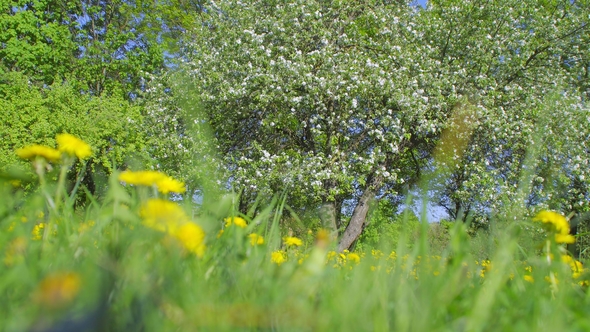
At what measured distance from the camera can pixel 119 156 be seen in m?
17.9

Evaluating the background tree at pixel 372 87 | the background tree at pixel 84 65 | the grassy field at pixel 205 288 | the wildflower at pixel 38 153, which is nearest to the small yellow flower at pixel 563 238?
the grassy field at pixel 205 288

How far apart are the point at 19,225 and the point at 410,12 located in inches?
494

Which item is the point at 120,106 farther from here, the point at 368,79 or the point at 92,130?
the point at 368,79

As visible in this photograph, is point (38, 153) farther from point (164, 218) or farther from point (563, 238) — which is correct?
point (563, 238)

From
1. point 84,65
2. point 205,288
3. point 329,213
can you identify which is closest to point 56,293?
point 205,288

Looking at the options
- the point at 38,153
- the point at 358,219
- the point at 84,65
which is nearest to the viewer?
the point at 38,153

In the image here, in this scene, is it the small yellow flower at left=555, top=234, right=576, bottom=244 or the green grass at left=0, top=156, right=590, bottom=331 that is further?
the small yellow flower at left=555, top=234, right=576, bottom=244

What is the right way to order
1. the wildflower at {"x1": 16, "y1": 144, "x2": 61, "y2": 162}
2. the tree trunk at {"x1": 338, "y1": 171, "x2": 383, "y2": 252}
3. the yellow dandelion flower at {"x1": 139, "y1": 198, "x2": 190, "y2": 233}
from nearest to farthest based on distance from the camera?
the yellow dandelion flower at {"x1": 139, "y1": 198, "x2": 190, "y2": 233}
the wildflower at {"x1": 16, "y1": 144, "x2": 61, "y2": 162}
the tree trunk at {"x1": 338, "y1": 171, "x2": 383, "y2": 252}

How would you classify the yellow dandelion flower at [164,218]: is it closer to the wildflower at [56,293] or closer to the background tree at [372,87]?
the wildflower at [56,293]

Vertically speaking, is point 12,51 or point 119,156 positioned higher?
point 12,51

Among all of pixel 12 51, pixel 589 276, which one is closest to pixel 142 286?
pixel 589 276

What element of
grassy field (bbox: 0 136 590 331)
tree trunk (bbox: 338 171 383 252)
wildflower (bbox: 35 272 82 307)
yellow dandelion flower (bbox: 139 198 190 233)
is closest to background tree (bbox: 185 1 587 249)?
tree trunk (bbox: 338 171 383 252)

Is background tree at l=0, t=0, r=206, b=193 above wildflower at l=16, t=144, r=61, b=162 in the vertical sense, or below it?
above

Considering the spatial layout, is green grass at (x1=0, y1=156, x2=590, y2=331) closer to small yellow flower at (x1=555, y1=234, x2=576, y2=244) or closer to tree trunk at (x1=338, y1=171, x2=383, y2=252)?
small yellow flower at (x1=555, y1=234, x2=576, y2=244)
